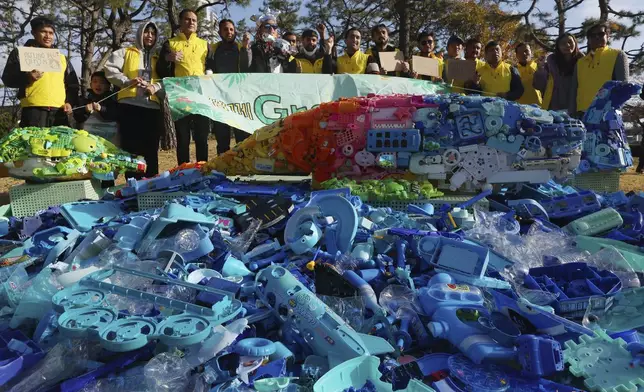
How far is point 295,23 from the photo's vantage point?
18.6 metres

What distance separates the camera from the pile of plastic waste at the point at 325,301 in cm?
178

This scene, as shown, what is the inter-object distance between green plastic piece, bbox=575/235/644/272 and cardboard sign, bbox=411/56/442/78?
3057 mm

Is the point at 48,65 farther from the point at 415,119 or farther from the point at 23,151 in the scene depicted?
the point at 415,119

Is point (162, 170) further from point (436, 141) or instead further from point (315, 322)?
point (315, 322)

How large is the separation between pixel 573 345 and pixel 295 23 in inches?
724

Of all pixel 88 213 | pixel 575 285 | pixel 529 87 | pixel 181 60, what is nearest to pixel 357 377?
pixel 575 285

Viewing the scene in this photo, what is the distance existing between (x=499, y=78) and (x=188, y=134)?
3523mm

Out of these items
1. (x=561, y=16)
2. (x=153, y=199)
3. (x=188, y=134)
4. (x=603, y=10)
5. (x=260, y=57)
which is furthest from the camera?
(x=561, y=16)

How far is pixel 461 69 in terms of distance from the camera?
5.43 meters

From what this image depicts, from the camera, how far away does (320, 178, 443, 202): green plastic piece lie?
363 cm

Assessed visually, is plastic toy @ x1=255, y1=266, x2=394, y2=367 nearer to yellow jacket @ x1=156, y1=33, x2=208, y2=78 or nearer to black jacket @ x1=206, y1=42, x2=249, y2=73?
yellow jacket @ x1=156, y1=33, x2=208, y2=78

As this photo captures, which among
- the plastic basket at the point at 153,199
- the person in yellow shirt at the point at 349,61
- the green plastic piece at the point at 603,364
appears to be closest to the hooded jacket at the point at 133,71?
the plastic basket at the point at 153,199

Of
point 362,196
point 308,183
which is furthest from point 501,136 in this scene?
point 308,183

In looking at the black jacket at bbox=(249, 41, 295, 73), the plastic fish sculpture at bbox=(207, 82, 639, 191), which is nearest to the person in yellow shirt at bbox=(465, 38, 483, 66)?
the plastic fish sculpture at bbox=(207, 82, 639, 191)
